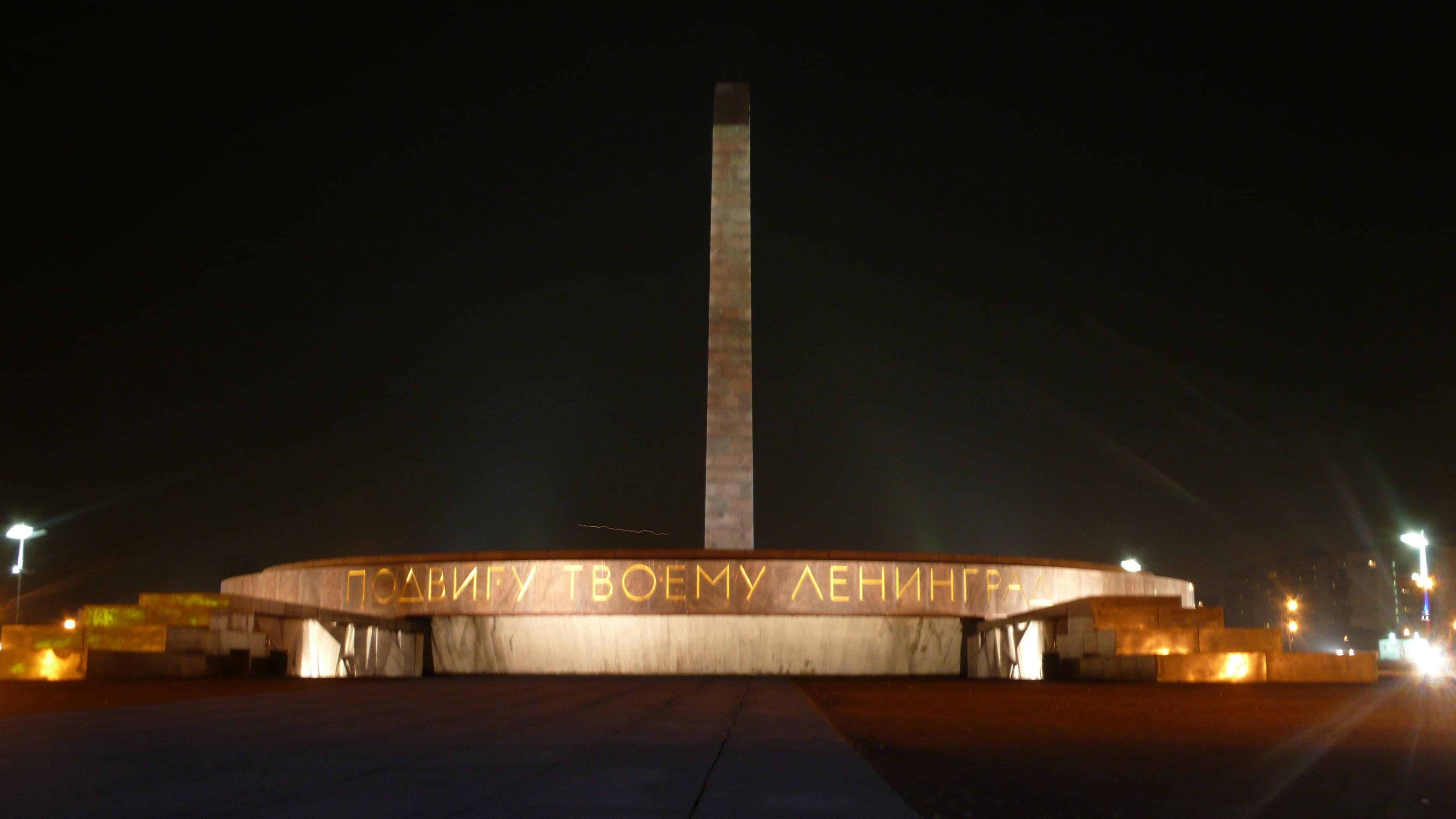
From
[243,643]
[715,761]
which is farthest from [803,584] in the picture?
[715,761]

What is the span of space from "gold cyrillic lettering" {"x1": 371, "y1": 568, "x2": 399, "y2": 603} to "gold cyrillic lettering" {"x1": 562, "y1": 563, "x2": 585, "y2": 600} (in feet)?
12.9

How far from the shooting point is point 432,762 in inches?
247

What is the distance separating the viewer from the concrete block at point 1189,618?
17.0 m

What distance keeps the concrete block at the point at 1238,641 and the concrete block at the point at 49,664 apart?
52.5 ft

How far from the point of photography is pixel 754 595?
76.7 feet

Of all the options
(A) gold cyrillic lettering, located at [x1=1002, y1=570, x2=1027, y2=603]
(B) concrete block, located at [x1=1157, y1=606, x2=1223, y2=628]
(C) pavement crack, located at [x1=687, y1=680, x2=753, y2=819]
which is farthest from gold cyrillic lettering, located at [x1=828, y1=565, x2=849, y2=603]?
(C) pavement crack, located at [x1=687, y1=680, x2=753, y2=819]

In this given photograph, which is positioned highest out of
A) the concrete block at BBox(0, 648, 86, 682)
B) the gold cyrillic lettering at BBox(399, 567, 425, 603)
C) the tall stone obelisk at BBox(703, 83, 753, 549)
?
the tall stone obelisk at BBox(703, 83, 753, 549)

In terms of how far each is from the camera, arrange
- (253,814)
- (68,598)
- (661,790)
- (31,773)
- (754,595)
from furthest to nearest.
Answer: (68,598) → (754,595) → (31,773) → (661,790) → (253,814)

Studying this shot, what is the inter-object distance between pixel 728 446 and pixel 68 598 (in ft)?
229

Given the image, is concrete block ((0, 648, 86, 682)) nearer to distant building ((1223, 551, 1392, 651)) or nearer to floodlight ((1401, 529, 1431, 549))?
floodlight ((1401, 529, 1431, 549))

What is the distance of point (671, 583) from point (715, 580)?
900 mm

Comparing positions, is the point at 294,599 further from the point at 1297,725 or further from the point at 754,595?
the point at 1297,725

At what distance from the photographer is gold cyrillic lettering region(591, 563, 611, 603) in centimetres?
2344

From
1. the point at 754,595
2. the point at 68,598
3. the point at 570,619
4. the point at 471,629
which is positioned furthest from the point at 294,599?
the point at 68,598
